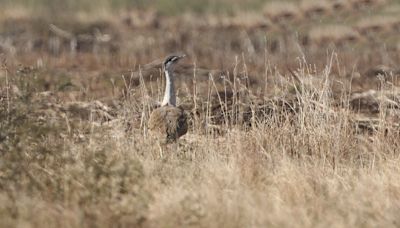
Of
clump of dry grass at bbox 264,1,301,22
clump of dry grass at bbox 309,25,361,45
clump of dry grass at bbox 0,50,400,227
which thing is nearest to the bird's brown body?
clump of dry grass at bbox 0,50,400,227

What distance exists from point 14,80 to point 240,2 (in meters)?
23.9

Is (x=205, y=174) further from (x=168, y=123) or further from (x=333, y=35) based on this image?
(x=333, y=35)

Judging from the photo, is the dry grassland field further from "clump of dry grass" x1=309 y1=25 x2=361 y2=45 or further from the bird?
"clump of dry grass" x1=309 y1=25 x2=361 y2=45

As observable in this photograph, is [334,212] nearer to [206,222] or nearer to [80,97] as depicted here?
[206,222]

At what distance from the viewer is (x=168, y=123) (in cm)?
920

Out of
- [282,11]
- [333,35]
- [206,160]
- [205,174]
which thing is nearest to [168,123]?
[206,160]

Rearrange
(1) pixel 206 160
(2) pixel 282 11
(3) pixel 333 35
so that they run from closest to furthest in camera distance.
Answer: (1) pixel 206 160
(3) pixel 333 35
(2) pixel 282 11

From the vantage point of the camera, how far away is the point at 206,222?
5812 mm

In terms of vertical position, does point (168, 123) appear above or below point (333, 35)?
above

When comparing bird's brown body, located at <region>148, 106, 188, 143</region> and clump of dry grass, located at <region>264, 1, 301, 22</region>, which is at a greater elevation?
bird's brown body, located at <region>148, 106, 188, 143</region>

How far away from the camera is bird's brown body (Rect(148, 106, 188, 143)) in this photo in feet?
30.1

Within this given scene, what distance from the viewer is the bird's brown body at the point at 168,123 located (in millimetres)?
9164

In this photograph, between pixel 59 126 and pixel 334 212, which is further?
pixel 59 126

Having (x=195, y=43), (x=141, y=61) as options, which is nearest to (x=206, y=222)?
(x=141, y=61)
